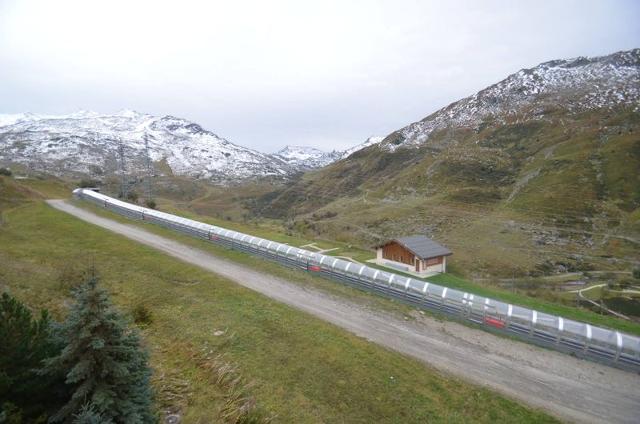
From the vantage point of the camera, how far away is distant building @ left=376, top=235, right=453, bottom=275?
48.8 meters

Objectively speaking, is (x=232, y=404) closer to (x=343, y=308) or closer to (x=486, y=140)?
(x=343, y=308)

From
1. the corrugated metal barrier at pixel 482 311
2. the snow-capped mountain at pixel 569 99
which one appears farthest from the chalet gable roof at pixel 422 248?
the snow-capped mountain at pixel 569 99

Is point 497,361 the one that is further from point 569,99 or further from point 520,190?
point 569,99

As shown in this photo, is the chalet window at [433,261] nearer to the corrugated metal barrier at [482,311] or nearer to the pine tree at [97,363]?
the corrugated metal barrier at [482,311]

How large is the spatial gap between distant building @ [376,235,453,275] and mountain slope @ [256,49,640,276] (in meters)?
15.1

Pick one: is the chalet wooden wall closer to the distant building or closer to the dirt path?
the distant building

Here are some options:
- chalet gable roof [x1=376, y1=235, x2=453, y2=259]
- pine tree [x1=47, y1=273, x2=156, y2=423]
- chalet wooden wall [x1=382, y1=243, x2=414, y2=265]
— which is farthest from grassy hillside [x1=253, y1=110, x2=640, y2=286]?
pine tree [x1=47, y1=273, x2=156, y2=423]

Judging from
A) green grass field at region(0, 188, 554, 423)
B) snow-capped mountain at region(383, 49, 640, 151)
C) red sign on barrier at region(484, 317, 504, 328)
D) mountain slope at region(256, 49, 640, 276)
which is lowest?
green grass field at region(0, 188, 554, 423)

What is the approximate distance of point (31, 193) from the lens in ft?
192

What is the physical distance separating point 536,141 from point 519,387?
15158 centimetres

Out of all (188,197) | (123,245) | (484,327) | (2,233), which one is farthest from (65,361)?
(188,197)

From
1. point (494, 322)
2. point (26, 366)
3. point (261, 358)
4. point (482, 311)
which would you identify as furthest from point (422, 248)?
point (26, 366)

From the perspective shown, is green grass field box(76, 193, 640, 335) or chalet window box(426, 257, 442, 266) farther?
chalet window box(426, 257, 442, 266)

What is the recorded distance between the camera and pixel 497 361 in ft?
61.0
